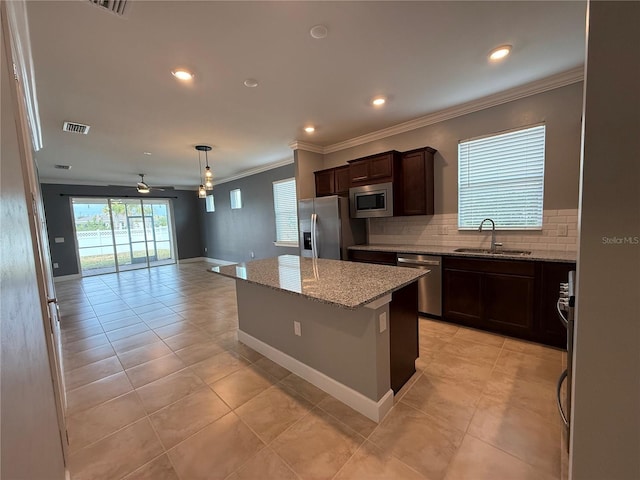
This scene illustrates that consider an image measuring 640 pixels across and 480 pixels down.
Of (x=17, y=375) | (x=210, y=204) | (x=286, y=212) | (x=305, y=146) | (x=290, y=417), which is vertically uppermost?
(x=305, y=146)

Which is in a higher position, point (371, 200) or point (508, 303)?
point (371, 200)

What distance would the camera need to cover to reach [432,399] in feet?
6.32

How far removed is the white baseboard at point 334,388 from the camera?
1764 millimetres

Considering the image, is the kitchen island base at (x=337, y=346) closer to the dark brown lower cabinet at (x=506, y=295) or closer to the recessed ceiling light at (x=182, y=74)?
the dark brown lower cabinet at (x=506, y=295)

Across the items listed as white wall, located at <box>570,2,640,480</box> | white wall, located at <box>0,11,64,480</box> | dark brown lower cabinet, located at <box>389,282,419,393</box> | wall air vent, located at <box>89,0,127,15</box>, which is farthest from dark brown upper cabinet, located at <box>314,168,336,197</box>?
white wall, located at <box>0,11,64,480</box>

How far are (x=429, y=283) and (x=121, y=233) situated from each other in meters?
8.72

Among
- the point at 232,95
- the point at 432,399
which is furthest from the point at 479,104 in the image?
the point at 432,399

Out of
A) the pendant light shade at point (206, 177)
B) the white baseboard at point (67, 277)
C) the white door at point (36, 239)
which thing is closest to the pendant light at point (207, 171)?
the pendant light shade at point (206, 177)

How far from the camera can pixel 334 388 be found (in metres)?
1.98

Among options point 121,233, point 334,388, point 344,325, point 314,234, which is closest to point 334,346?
point 344,325

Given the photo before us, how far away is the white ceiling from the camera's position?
68.9 inches

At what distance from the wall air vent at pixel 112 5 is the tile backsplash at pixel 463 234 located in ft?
11.8

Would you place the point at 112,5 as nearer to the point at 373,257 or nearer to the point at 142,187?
the point at 373,257

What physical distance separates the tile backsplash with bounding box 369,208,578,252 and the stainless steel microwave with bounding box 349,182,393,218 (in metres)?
0.44
